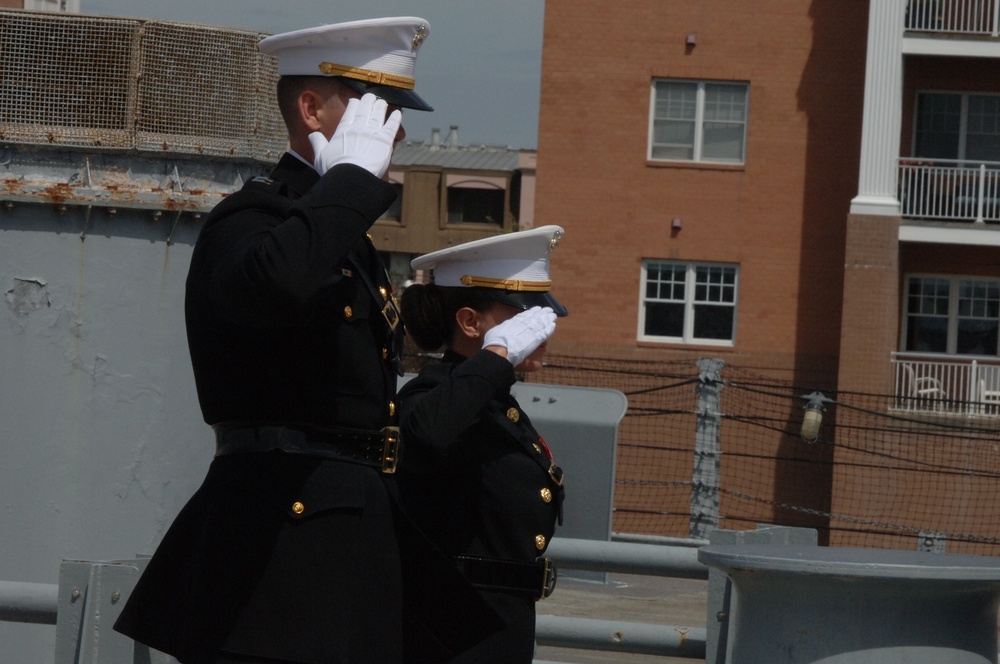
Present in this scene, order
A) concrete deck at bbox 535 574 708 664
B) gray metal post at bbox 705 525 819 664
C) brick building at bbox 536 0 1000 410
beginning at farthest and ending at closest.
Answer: brick building at bbox 536 0 1000 410 → concrete deck at bbox 535 574 708 664 → gray metal post at bbox 705 525 819 664

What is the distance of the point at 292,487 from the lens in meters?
2.74

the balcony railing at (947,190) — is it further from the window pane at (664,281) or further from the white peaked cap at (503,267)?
the white peaked cap at (503,267)

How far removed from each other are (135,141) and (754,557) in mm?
2219

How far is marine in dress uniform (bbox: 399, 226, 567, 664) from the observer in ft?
10.9

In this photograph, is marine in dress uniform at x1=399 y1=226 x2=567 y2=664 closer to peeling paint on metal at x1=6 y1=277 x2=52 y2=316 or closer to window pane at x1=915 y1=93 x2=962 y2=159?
peeling paint on metal at x1=6 y1=277 x2=52 y2=316

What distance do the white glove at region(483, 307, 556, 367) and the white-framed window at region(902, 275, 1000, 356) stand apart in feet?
67.4

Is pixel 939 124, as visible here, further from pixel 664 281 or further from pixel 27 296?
pixel 27 296

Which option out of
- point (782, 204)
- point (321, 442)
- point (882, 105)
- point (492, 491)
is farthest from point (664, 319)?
point (321, 442)

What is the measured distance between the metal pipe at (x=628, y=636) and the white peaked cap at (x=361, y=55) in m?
1.91

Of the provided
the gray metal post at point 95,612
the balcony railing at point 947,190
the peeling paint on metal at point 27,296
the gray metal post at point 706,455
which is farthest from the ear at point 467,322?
the balcony railing at point 947,190

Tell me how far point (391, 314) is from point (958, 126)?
2168 cm

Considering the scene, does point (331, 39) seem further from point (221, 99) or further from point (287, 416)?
point (221, 99)

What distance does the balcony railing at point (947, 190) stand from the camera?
22250mm

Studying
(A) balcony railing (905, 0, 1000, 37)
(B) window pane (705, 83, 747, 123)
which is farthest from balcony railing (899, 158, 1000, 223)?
(B) window pane (705, 83, 747, 123)
